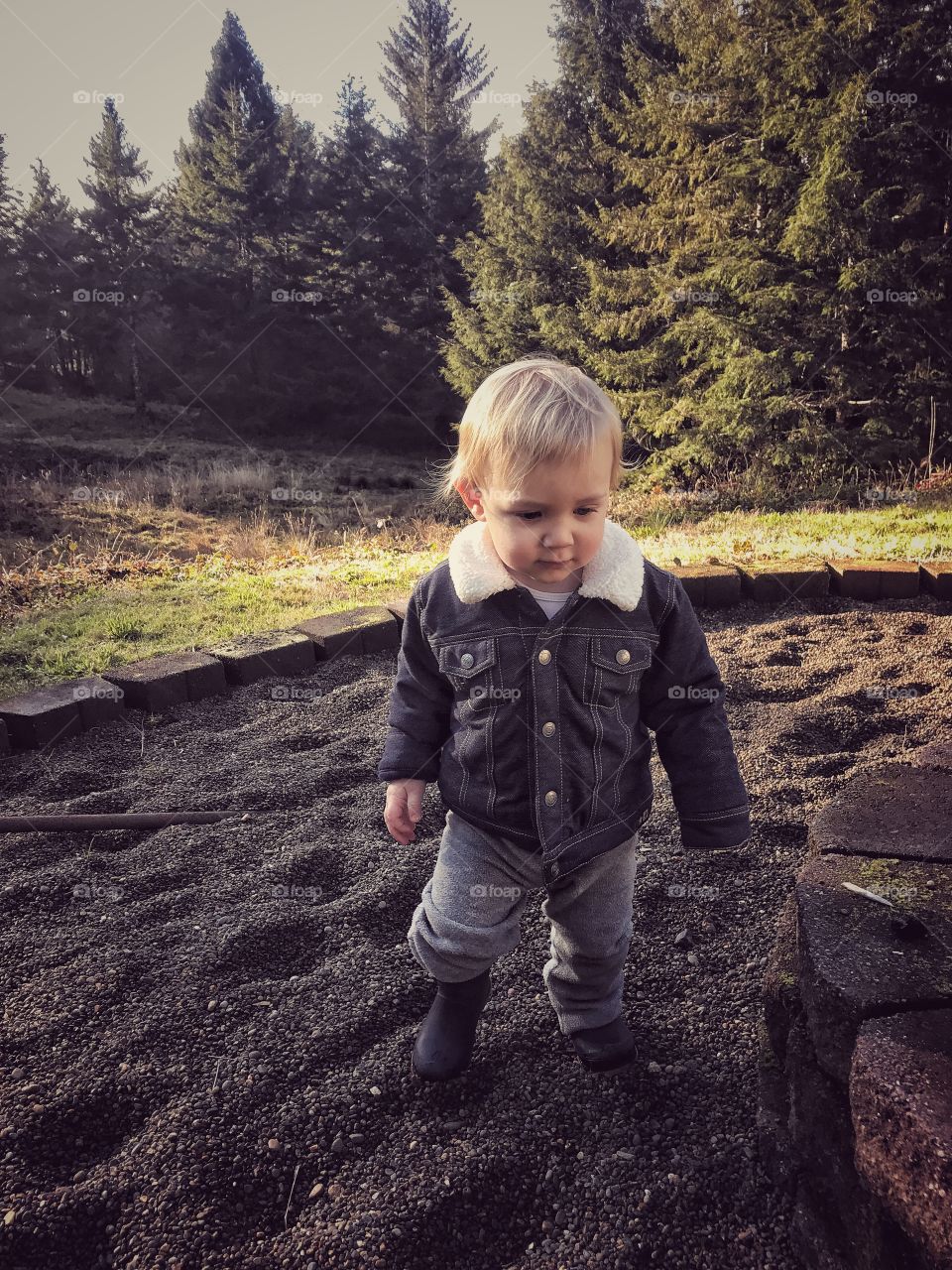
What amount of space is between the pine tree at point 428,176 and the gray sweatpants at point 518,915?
2171 cm

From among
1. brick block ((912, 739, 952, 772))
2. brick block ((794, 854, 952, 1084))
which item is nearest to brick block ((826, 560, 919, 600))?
brick block ((912, 739, 952, 772))

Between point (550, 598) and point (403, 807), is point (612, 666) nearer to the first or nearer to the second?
point (550, 598)

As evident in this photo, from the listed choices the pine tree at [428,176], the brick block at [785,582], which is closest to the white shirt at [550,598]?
the brick block at [785,582]

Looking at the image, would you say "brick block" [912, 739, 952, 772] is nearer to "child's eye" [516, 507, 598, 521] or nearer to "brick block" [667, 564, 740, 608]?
"child's eye" [516, 507, 598, 521]

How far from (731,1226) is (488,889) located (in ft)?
2.16

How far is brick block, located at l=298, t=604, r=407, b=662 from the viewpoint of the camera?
4.07 m

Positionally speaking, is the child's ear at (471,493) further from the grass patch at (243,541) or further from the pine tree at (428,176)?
the pine tree at (428,176)

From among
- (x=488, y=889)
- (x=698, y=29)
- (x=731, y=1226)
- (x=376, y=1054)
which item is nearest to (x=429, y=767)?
(x=488, y=889)

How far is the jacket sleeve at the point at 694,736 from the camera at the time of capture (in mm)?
1643

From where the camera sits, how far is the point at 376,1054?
67.9 inches

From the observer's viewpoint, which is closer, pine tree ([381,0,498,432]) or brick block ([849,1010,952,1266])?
brick block ([849,1010,952,1266])

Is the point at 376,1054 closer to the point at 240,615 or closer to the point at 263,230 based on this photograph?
the point at 240,615

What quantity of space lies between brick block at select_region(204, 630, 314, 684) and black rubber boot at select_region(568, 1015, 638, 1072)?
2545 mm

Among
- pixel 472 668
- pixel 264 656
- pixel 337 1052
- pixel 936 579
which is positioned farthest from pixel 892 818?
pixel 936 579
